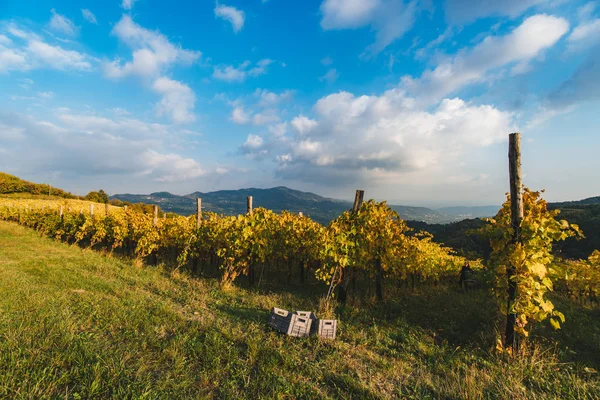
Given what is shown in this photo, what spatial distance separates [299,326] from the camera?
5.50m

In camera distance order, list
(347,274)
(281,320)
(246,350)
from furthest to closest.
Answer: (347,274) < (281,320) < (246,350)

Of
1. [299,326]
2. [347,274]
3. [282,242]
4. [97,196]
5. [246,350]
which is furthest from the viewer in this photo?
[97,196]

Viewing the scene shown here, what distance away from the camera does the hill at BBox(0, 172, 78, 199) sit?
55219 millimetres

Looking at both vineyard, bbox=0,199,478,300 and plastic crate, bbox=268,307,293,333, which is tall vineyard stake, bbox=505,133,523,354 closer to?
vineyard, bbox=0,199,478,300

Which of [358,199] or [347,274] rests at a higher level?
[358,199]

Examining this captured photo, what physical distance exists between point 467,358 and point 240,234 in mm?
8281

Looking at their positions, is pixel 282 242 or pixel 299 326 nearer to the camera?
pixel 299 326

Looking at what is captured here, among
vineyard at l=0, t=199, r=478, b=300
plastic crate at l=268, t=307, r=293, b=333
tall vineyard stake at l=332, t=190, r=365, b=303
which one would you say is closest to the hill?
vineyard at l=0, t=199, r=478, b=300

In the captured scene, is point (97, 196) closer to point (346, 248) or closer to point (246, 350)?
point (346, 248)

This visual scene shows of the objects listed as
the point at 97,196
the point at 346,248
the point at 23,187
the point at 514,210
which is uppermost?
the point at 23,187

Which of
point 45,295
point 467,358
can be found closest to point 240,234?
point 45,295

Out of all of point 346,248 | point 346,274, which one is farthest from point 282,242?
point 346,248

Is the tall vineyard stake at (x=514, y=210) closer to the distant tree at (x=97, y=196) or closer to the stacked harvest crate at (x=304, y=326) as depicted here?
the stacked harvest crate at (x=304, y=326)

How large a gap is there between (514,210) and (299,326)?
16.8 feet
